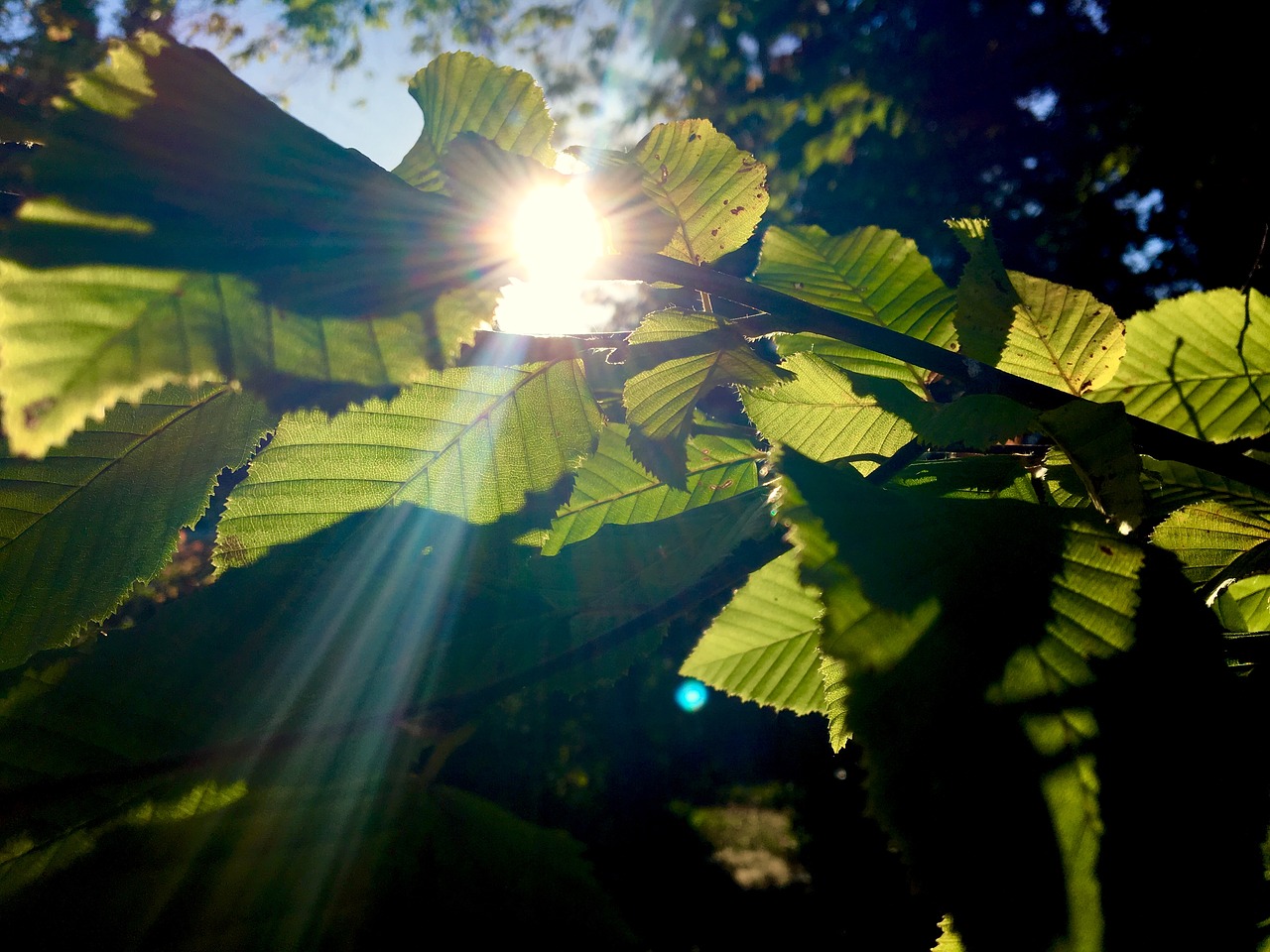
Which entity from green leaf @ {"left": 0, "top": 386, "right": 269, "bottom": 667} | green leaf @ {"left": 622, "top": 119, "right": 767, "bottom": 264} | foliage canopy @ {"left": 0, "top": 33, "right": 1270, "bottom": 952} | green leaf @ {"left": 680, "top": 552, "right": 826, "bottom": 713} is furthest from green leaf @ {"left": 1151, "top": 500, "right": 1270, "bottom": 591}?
green leaf @ {"left": 0, "top": 386, "right": 269, "bottom": 667}

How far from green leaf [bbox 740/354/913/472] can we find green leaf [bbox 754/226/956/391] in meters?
0.05

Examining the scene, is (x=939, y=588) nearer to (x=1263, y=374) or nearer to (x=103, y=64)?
(x=103, y=64)

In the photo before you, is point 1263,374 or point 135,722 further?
point 1263,374

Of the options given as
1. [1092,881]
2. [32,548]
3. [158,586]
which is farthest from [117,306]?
[158,586]

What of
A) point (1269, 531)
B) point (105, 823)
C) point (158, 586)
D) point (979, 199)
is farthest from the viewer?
point (979, 199)

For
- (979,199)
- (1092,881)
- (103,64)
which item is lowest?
(1092,881)

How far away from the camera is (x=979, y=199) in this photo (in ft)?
→ 24.0

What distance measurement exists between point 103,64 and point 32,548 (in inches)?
15.0

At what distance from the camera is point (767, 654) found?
0.82 meters

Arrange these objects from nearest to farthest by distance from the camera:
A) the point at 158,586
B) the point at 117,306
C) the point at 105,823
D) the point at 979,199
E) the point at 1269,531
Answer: the point at 117,306, the point at 105,823, the point at 1269,531, the point at 158,586, the point at 979,199

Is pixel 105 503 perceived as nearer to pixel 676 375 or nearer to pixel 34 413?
pixel 34 413

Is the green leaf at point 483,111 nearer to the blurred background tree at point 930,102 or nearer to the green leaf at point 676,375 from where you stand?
the green leaf at point 676,375

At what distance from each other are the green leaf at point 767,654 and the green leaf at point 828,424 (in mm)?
159

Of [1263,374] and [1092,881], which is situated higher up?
[1263,374]
